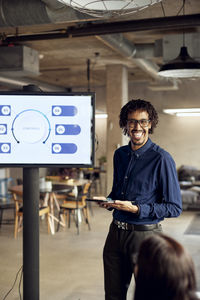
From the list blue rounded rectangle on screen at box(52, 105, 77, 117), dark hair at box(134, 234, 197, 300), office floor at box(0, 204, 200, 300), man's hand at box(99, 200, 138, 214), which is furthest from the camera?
office floor at box(0, 204, 200, 300)

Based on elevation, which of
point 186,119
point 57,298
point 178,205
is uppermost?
point 186,119

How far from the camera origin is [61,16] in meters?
4.65

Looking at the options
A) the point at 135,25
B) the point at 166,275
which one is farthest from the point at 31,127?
the point at 135,25

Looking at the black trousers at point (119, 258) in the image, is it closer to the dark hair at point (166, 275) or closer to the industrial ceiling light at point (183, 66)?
the dark hair at point (166, 275)

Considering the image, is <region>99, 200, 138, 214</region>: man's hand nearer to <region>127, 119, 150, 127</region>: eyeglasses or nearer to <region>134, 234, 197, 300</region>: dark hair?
<region>127, 119, 150, 127</region>: eyeglasses

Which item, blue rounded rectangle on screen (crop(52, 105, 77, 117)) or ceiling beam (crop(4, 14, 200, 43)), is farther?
ceiling beam (crop(4, 14, 200, 43))

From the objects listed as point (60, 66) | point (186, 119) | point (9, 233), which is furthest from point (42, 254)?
point (186, 119)

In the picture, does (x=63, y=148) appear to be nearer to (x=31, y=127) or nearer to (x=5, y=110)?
(x=31, y=127)

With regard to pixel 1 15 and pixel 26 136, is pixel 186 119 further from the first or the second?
pixel 26 136

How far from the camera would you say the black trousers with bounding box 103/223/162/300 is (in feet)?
9.00

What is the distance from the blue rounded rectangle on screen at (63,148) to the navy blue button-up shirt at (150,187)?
15.2 inches

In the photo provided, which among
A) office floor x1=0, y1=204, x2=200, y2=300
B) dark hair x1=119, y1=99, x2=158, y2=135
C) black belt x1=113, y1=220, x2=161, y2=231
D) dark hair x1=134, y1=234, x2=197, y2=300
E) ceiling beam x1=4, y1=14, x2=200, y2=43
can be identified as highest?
ceiling beam x1=4, y1=14, x2=200, y2=43

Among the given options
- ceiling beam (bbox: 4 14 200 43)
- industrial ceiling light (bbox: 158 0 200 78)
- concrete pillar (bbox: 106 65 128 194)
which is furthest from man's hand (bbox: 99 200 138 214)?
concrete pillar (bbox: 106 65 128 194)

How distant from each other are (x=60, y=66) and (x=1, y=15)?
604 centimetres
